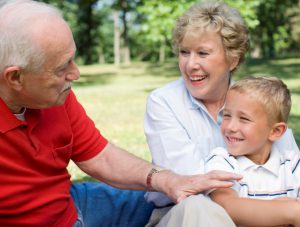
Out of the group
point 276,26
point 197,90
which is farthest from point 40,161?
point 276,26

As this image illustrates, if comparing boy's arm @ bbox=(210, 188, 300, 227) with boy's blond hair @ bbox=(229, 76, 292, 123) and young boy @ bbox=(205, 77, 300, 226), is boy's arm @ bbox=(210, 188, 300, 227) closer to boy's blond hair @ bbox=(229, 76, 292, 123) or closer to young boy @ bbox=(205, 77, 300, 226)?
young boy @ bbox=(205, 77, 300, 226)

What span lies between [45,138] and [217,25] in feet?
3.95

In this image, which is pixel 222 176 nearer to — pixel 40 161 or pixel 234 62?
pixel 40 161

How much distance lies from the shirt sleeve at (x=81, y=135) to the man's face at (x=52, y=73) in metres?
0.41

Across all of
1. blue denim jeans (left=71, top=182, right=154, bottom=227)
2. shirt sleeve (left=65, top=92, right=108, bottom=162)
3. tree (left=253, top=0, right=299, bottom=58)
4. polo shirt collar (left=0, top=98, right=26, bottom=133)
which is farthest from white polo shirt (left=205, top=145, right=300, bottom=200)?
tree (left=253, top=0, right=299, bottom=58)

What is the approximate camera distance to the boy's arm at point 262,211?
8.39 ft

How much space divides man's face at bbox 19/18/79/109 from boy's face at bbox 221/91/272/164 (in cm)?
86

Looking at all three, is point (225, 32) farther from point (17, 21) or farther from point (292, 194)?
point (17, 21)

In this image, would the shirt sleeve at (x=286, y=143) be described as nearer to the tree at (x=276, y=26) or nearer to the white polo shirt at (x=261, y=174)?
the white polo shirt at (x=261, y=174)

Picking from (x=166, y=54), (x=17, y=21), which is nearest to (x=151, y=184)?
(x=17, y=21)

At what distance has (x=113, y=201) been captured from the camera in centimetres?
371

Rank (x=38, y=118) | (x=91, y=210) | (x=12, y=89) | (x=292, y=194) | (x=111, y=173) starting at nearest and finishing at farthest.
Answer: (x=12, y=89), (x=38, y=118), (x=292, y=194), (x=111, y=173), (x=91, y=210)

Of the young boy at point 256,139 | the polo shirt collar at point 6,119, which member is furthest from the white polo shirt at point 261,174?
the polo shirt collar at point 6,119

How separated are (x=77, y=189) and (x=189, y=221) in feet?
4.89
